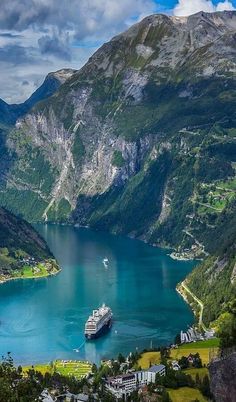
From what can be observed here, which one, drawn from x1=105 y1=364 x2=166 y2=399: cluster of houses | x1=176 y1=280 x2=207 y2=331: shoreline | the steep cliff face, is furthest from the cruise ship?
the steep cliff face

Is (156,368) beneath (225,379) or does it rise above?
beneath

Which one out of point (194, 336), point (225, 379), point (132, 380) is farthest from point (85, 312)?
point (225, 379)

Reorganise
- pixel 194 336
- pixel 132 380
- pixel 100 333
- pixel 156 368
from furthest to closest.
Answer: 1. pixel 100 333
2. pixel 194 336
3. pixel 156 368
4. pixel 132 380

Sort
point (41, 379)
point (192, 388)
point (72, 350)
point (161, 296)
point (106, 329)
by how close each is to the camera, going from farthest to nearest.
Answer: point (161, 296) → point (106, 329) → point (72, 350) → point (41, 379) → point (192, 388)

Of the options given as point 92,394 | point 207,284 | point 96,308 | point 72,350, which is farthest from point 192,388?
point 207,284

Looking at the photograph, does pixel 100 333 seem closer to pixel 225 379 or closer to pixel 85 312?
pixel 85 312

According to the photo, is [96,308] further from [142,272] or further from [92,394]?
[92,394]
